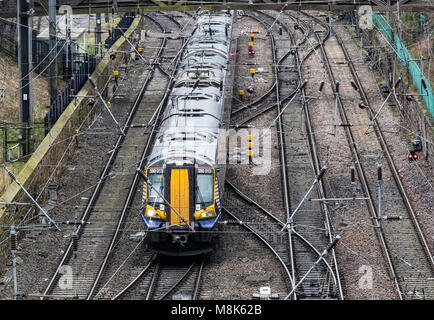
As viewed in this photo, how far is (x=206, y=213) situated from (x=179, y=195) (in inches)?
33.9

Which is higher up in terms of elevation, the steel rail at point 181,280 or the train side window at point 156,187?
the train side window at point 156,187

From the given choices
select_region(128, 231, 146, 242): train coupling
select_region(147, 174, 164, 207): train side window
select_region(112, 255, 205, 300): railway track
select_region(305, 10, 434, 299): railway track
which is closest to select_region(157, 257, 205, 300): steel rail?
select_region(112, 255, 205, 300): railway track

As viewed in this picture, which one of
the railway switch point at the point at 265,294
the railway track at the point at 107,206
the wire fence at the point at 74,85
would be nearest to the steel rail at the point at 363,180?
the railway switch point at the point at 265,294

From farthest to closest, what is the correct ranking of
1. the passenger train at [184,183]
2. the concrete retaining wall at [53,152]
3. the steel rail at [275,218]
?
the concrete retaining wall at [53,152]
the steel rail at [275,218]
the passenger train at [184,183]

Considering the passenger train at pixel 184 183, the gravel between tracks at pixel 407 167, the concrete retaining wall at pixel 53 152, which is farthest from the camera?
the gravel between tracks at pixel 407 167

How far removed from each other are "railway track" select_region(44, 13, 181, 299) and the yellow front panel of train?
2612 millimetres

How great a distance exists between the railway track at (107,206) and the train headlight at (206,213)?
2968mm

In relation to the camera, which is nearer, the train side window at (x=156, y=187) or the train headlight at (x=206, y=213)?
the train headlight at (x=206, y=213)

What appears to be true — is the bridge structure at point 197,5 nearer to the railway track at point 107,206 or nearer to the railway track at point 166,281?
the railway track at point 107,206

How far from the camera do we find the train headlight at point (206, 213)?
74.5 feet

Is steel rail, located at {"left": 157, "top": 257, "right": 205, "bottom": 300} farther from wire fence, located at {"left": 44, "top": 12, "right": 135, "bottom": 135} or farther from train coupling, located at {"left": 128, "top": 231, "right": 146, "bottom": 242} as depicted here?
A: wire fence, located at {"left": 44, "top": 12, "right": 135, "bottom": 135}
